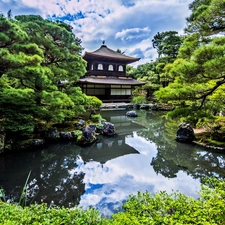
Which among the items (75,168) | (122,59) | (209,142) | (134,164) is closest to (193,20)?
(209,142)

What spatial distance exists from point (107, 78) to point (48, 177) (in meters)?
16.3

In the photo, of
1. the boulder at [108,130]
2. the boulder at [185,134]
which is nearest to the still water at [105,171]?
the boulder at [185,134]

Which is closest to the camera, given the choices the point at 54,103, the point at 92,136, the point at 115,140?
the point at 54,103

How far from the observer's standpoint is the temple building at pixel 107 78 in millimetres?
18656

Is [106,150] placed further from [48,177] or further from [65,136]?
[48,177]

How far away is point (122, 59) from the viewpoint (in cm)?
2034

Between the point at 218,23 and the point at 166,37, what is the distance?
1931 centimetres

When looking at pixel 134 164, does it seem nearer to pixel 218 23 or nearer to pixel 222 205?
pixel 222 205

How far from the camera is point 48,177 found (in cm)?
439

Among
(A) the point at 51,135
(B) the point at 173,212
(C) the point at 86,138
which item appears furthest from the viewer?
(A) the point at 51,135

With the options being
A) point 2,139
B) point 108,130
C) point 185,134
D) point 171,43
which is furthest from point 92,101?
point 171,43

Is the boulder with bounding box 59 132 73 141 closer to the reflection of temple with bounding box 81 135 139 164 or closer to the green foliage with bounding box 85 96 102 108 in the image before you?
the reflection of temple with bounding box 81 135 139 164

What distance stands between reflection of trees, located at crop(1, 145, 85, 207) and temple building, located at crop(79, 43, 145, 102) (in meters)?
12.8

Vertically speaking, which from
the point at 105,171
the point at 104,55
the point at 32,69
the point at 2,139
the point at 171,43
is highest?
the point at 171,43
